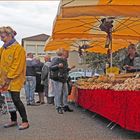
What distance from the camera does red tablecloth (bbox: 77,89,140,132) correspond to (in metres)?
6.16

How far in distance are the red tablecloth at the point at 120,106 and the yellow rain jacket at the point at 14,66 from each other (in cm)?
166

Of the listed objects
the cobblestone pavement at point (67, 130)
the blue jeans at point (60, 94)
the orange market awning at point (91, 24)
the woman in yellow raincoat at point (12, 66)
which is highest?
the orange market awning at point (91, 24)

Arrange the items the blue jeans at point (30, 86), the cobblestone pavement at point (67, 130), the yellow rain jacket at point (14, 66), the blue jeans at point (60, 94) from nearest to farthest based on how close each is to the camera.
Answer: the cobblestone pavement at point (67, 130), the yellow rain jacket at point (14, 66), the blue jeans at point (60, 94), the blue jeans at point (30, 86)

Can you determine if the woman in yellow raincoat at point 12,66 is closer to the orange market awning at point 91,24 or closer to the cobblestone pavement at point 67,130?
the cobblestone pavement at point 67,130

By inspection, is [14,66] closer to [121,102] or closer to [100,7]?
[100,7]

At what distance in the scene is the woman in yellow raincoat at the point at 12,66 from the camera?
23.5 ft

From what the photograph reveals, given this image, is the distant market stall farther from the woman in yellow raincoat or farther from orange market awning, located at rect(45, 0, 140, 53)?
the woman in yellow raincoat

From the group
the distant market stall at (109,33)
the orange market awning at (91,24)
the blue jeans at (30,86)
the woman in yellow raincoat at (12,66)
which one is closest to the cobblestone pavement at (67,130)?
the distant market stall at (109,33)

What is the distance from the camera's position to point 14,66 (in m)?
7.15

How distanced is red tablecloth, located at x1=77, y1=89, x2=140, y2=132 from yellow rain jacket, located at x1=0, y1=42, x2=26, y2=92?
65.4 inches

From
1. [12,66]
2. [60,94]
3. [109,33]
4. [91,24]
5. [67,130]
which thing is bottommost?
[67,130]

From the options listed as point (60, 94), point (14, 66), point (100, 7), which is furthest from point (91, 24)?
point (14, 66)

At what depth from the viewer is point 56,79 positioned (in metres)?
10.5

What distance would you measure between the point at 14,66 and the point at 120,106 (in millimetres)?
1990
